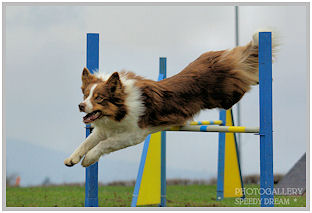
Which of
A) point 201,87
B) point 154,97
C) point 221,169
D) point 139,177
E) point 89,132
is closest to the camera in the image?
point 154,97

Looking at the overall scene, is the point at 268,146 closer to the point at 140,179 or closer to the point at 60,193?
the point at 140,179

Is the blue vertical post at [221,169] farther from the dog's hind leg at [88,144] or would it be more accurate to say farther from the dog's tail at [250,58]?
the dog's hind leg at [88,144]

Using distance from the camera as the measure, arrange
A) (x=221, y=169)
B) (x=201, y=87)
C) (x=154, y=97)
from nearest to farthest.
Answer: (x=154, y=97) → (x=201, y=87) → (x=221, y=169)

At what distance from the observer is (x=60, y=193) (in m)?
7.36

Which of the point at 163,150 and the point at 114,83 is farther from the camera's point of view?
the point at 163,150

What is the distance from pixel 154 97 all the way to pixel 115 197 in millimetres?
3485

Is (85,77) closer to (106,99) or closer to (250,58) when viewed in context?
(106,99)

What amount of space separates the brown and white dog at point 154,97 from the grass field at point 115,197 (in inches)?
77.8

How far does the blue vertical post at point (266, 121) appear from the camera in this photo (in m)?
4.09

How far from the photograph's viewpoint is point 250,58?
452 cm

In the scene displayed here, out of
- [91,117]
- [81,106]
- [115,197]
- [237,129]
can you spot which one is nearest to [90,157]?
[91,117]

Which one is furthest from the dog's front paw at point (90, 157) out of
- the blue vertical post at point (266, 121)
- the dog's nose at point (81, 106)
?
the blue vertical post at point (266, 121)

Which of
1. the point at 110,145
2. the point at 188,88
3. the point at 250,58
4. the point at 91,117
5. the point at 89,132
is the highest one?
the point at 250,58

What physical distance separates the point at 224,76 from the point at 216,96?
21cm
